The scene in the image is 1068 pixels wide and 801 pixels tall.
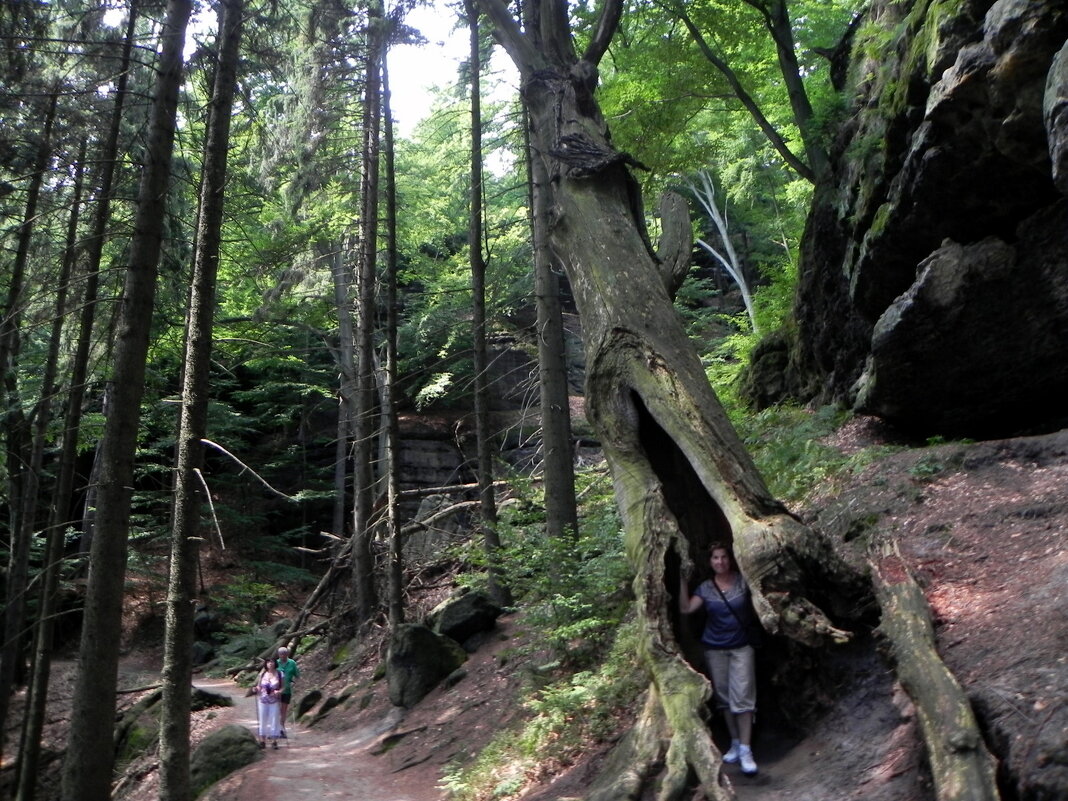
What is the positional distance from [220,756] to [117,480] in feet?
18.2

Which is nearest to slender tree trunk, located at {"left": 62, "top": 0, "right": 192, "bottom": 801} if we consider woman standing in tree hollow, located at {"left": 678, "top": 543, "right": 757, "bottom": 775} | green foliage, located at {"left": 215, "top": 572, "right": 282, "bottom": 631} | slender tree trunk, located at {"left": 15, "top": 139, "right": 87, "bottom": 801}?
slender tree trunk, located at {"left": 15, "top": 139, "right": 87, "bottom": 801}

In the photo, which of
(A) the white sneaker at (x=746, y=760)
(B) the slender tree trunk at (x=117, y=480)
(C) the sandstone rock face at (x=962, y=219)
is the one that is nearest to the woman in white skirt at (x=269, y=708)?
(B) the slender tree trunk at (x=117, y=480)

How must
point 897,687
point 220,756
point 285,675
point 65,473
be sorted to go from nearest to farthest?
point 897,687 < point 220,756 < point 65,473 < point 285,675

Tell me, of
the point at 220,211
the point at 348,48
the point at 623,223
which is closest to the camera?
the point at 623,223

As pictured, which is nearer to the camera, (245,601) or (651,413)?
(651,413)

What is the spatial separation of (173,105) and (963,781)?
10002 millimetres

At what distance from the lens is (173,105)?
9.76 m

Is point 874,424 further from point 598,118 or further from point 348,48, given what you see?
point 348,48

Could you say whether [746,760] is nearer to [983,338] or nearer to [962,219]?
[983,338]

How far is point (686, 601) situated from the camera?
6.50 metres

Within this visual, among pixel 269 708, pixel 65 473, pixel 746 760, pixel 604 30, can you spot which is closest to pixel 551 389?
pixel 604 30

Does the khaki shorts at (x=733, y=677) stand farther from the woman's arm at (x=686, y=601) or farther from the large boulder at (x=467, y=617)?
the large boulder at (x=467, y=617)

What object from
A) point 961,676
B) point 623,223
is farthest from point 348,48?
point 961,676

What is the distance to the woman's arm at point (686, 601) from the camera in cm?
644
